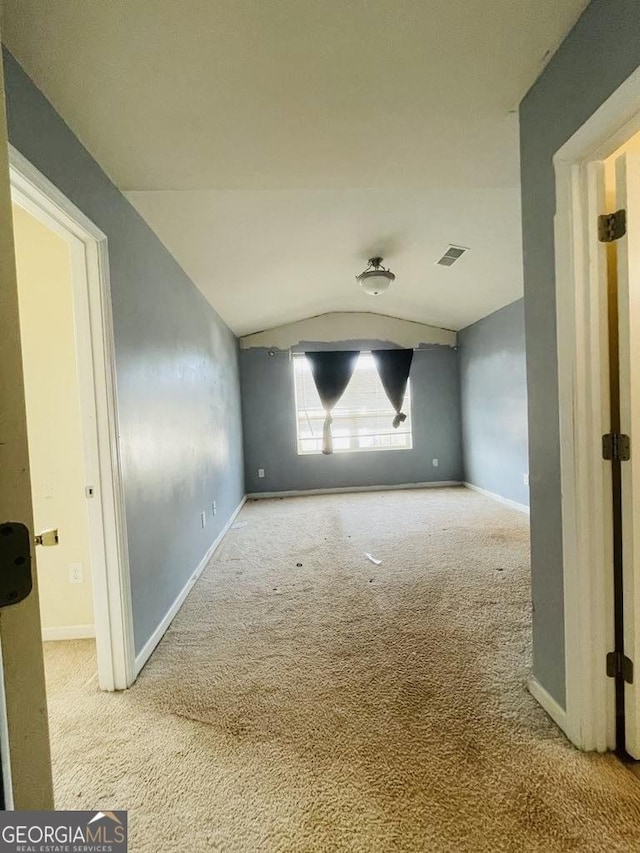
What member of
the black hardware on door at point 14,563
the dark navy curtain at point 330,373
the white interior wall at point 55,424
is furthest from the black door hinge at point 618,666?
the dark navy curtain at point 330,373

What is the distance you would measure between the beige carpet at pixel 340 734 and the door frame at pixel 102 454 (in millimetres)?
233

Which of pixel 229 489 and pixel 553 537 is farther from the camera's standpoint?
pixel 229 489

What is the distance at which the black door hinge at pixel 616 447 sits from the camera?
1.14 metres

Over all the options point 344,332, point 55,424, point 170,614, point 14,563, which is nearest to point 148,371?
point 55,424

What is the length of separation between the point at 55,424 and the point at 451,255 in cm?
321

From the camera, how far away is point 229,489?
4.16 meters

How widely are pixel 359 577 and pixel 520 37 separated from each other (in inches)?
106

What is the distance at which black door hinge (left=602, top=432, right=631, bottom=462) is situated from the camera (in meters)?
1.14

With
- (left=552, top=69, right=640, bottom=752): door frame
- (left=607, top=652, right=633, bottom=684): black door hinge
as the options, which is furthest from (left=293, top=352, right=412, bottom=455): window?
(left=607, top=652, right=633, bottom=684): black door hinge

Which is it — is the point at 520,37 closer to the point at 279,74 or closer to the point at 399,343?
the point at 279,74

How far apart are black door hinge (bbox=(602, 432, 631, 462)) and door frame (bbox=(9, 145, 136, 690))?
5.90 ft

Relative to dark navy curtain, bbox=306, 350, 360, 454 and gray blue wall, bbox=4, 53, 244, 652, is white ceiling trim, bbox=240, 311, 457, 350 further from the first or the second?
gray blue wall, bbox=4, 53, 244, 652

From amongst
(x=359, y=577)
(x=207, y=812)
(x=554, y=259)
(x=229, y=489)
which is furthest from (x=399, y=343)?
(x=207, y=812)

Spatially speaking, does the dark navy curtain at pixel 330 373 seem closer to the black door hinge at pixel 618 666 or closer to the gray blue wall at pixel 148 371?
A: the gray blue wall at pixel 148 371
